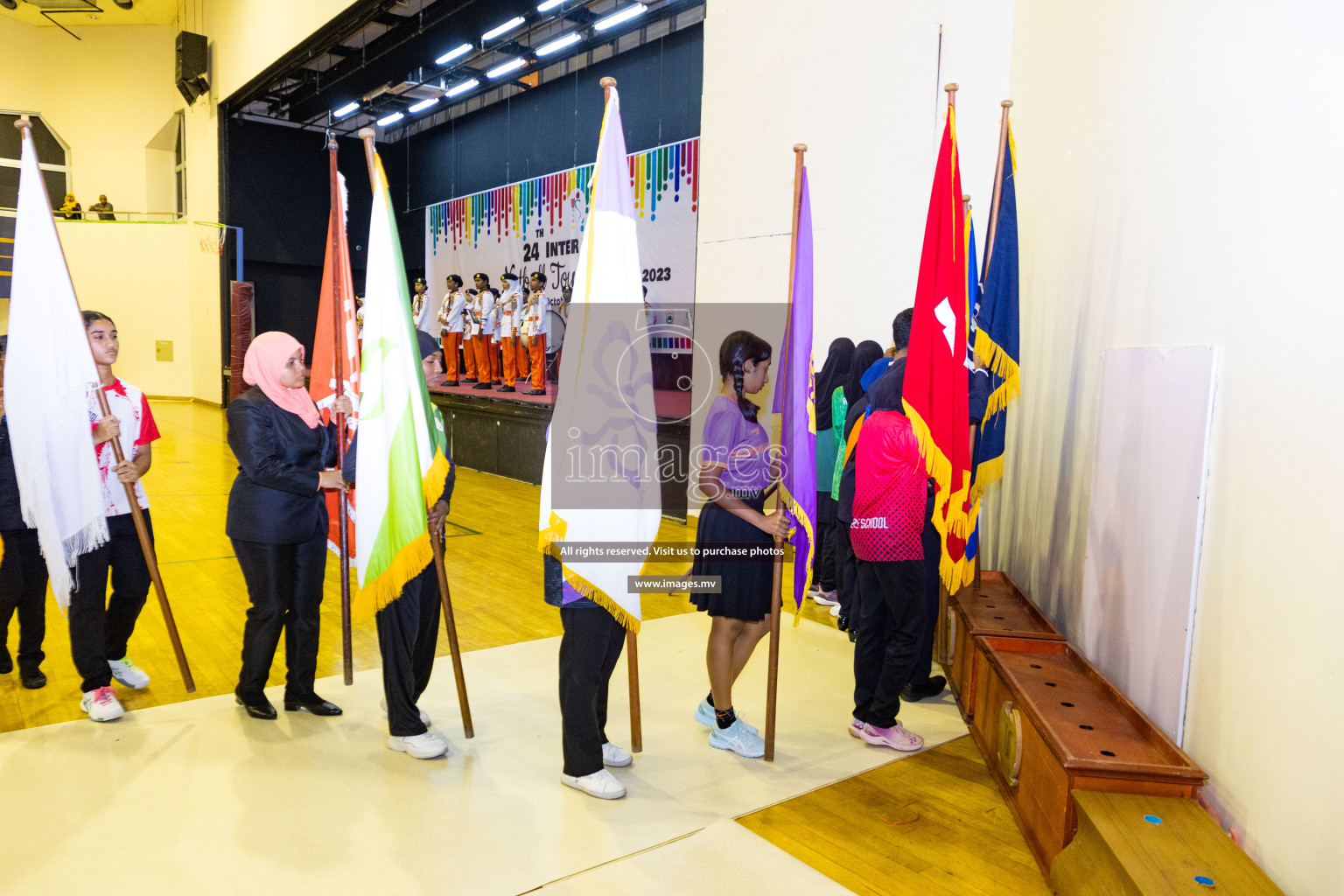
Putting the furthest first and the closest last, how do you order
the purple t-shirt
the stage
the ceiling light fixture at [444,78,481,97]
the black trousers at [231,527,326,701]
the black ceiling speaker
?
the black ceiling speaker
the ceiling light fixture at [444,78,481,97]
the stage
the black trousers at [231,527,326,701]
the purple t-shirt

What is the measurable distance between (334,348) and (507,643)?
5.20ft

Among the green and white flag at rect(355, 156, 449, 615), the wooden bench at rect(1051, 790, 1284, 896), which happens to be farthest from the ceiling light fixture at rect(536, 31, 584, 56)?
the wooden bench at rect(1051, 790, 1284, 896)

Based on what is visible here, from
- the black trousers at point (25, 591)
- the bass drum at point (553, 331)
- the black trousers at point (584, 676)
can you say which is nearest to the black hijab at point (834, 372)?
the black trousers at point (584, 676)

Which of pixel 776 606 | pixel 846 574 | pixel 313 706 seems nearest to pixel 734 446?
pixel 776 606

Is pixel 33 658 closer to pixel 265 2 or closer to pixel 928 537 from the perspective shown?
pixel 928 537

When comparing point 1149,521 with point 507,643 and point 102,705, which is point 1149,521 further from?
point 102,705

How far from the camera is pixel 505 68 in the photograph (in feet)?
33.4

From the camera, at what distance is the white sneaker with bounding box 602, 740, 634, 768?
2.67 m

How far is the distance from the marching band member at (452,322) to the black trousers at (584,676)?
9870 millimetres

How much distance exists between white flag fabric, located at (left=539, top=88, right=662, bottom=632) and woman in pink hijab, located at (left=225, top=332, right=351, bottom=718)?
3.12 ft

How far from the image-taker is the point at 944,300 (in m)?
2.92

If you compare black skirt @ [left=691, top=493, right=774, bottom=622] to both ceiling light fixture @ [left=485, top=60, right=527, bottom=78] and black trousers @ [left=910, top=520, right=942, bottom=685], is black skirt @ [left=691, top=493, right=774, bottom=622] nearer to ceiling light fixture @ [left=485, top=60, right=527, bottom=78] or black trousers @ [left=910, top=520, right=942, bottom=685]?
black trousers @ [left=910, top=520, right=942, bottom=685]

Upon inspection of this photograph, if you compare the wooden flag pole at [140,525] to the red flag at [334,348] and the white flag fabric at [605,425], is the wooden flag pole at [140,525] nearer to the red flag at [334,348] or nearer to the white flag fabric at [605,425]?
the red flag at [334,348]

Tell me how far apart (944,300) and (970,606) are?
1272 millimetres
